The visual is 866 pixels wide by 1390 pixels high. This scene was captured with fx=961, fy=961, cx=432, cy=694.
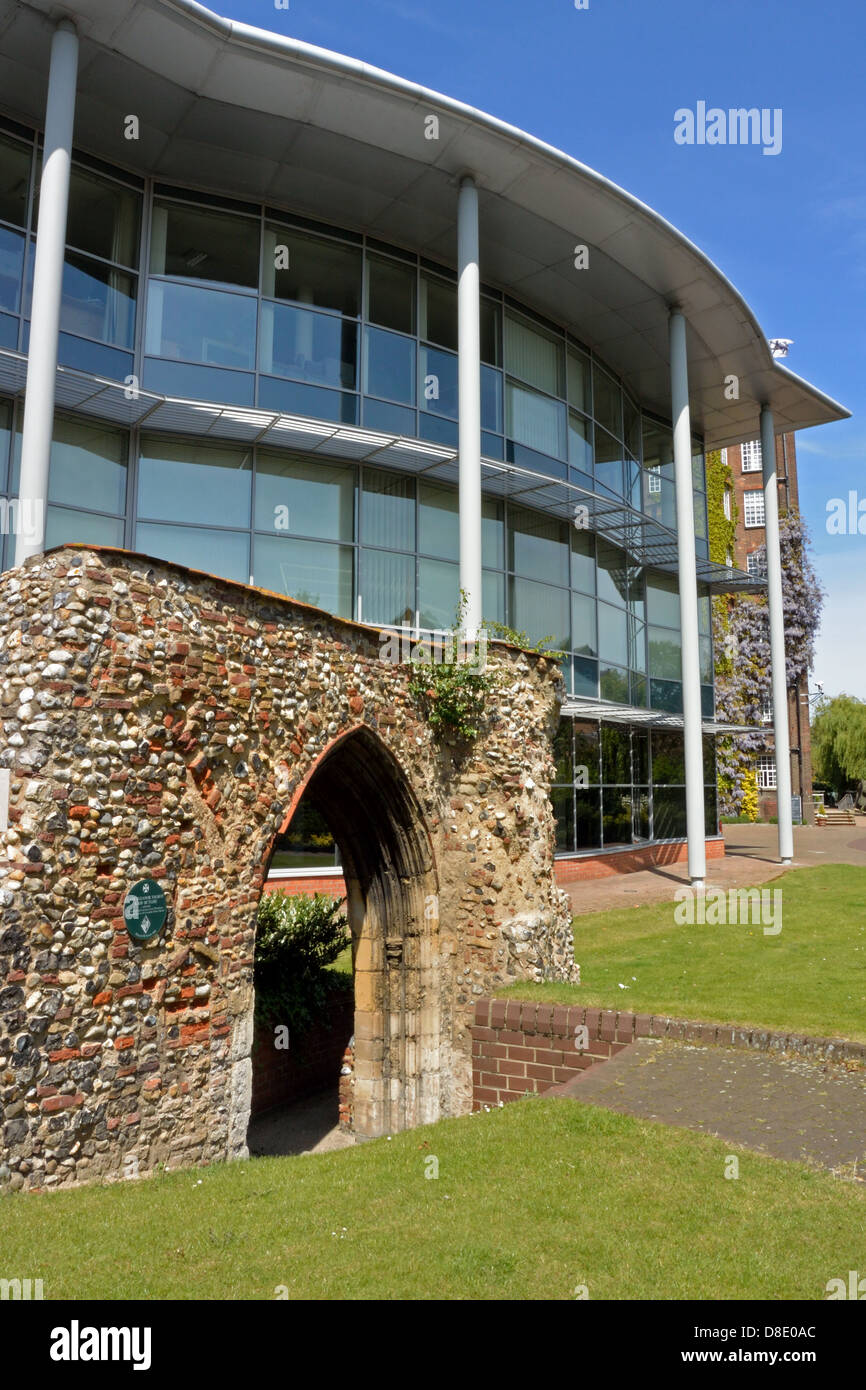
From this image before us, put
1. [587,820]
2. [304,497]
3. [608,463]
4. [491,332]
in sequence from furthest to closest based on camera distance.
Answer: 1. [608,463]
2. [587,820]
3. [491,332]
4. [304,497]

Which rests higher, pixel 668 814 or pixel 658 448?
pixel 658 448

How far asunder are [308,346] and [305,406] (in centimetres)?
103

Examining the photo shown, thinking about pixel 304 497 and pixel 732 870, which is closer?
pixel 304 497

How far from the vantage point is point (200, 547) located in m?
Result: 14.3

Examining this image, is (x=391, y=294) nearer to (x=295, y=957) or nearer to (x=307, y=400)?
(x=307, y=400)

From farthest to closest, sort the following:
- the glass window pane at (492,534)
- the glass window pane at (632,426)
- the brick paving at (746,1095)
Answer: the glass window pane at (632,426) < the glass window pane at (492,534) < the brick paving at (746,1095)

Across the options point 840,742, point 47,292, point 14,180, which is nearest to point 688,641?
point 47,292

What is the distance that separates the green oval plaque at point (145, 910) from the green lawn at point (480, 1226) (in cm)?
160

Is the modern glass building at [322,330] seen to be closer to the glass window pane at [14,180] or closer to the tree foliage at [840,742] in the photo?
the glass window pane at [14,180]

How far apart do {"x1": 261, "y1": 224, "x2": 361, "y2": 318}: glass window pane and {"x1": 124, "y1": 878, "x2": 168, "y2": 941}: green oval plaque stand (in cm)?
1135

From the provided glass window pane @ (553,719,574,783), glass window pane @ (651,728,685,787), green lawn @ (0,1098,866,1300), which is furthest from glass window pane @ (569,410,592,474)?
green lawn @ (0,1098,866,1300)

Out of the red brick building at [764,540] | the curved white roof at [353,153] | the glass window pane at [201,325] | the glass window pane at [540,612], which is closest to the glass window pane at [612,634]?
the glass window pane at [540,612]

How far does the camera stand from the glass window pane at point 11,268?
1288cm

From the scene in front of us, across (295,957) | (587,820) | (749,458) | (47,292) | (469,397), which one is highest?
(749,458)
